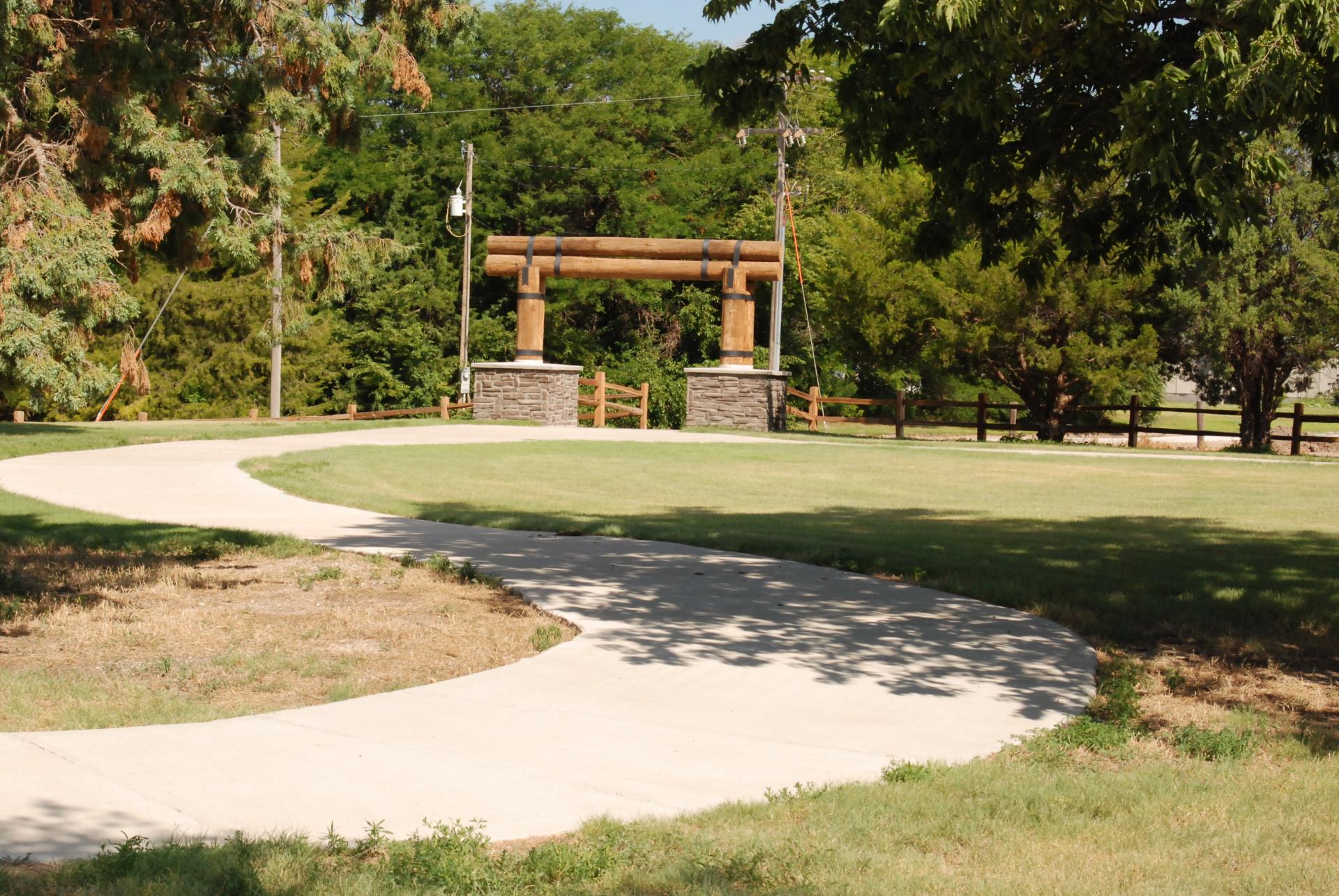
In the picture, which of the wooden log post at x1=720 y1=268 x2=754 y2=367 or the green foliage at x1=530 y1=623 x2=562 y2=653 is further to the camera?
the wooden log post at x1=720 y1=268 x2=754 y2=367

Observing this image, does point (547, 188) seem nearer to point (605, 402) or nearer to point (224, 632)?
point (605, 402)

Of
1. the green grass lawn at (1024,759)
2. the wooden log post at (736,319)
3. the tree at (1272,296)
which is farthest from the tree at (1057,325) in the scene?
the green grass lawn at (1024,759)

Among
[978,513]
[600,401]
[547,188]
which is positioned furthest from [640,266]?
[547,188]

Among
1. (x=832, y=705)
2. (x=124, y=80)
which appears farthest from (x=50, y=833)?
(x=124, y=80)

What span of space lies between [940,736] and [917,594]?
3694mm

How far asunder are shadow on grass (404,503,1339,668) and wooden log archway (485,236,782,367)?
50.4ft

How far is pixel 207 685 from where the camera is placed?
252 inches

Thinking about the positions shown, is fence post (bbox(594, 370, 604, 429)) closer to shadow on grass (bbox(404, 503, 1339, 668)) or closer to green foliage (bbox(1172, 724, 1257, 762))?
shadow on grass (bbox(404, 503, 1339, 668))

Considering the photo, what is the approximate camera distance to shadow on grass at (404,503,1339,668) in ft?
28.4

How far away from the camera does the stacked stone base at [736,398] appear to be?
3006 centimetres

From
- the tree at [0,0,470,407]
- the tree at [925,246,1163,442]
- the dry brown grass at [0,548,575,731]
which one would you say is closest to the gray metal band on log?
the tree at [925,246,1163,442]

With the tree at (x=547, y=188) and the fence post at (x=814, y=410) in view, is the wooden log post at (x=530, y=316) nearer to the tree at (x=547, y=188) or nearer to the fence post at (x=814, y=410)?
the fence post at (x=814, y=410)

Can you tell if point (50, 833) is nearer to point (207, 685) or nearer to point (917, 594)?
point (207, 685)

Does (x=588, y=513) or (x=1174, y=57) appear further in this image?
(x=588, y=513)
